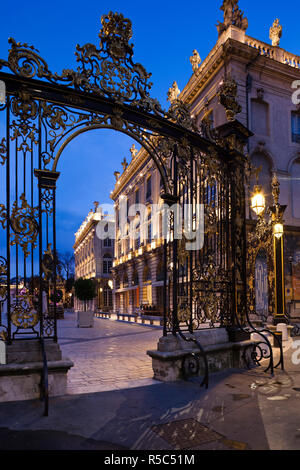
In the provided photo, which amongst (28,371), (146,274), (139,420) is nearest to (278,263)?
(139,420)

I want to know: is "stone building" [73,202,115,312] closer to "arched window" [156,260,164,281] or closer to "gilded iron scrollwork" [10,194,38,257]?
"arched window" [156,260,164,281]

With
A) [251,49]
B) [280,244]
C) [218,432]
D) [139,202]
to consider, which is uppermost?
[251,49]

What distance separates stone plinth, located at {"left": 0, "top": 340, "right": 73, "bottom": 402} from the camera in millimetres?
5078

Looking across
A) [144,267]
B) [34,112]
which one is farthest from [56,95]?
[144,267]

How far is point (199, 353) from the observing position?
6895mm

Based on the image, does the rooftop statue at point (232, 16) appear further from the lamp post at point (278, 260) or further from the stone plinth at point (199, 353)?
the stone plinth at point (199, 353)

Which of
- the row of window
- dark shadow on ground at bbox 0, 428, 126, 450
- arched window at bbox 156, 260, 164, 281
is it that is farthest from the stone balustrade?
dark shadow on ground at bbox 0, 428, 126, 450

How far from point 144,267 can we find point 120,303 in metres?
12.6

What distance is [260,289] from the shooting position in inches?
855

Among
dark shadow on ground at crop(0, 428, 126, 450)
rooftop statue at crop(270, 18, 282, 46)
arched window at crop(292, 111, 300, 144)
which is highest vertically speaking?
rooftop statue at crop(270, 18, 282, 46)

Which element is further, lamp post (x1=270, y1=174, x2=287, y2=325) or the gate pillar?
lamp post (x1=270, y1=174, x2=287, y2=325)

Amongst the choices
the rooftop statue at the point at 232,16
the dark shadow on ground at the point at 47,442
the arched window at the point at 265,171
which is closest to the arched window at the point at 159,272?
the arched window at the point at 265,171

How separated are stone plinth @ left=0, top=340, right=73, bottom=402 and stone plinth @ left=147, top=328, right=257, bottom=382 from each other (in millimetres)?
1815

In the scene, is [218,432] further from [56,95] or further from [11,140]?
[56,95]
